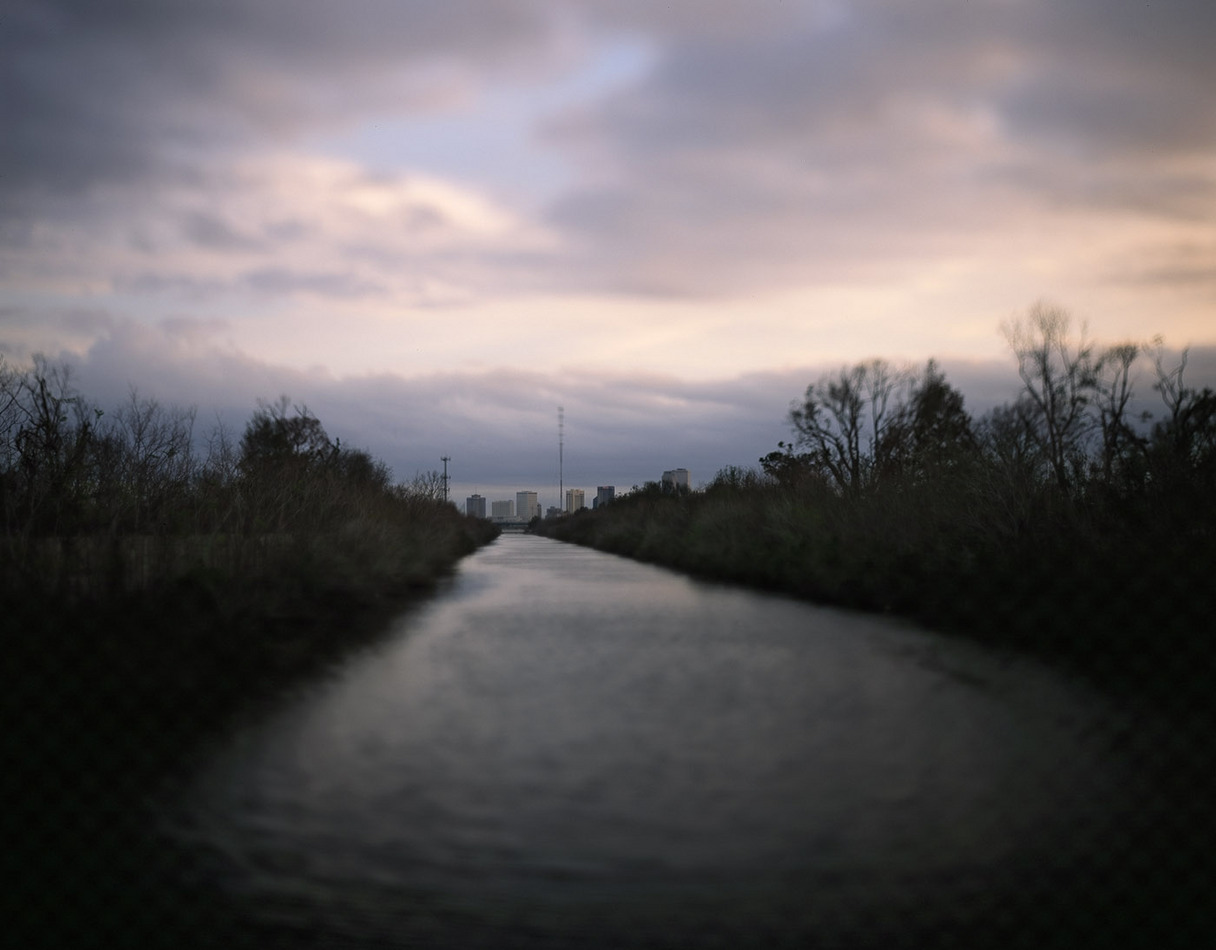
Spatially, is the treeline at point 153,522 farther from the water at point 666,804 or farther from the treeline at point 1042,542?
the treeline at point 1042,542

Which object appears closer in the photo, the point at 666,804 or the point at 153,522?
the point at 666,804

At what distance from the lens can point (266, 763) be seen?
622cm

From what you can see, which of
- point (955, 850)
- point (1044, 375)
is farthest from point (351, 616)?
point (1044, 375)

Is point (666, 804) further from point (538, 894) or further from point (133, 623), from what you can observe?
point (133, 623)

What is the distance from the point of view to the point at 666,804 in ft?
18.1

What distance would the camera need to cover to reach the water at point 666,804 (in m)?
3.98

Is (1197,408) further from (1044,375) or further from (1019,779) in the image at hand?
(1019,779)

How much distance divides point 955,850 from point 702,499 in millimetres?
34925

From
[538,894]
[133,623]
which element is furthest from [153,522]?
[538,894]

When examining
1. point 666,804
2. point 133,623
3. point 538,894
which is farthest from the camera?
point 133,623

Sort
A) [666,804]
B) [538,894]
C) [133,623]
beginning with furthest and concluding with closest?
[133,623] → [666,804] → [538,894]

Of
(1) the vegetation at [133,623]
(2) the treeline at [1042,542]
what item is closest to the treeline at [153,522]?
(1) the vegetation at [133,623]

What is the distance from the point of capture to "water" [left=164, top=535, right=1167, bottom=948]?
13.1 ft

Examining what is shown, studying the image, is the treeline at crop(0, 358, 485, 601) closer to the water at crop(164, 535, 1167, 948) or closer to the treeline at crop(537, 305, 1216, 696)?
the water at crop(164, 535, 1167, 948)
